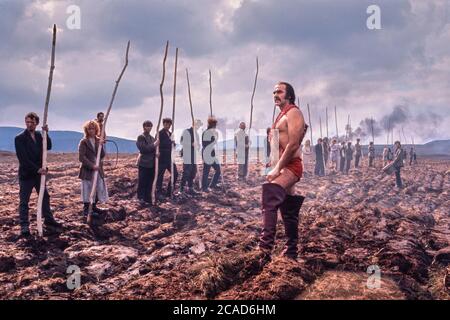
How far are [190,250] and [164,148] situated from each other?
15.2 ft

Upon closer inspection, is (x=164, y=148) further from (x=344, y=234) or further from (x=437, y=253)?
(x=437, y=253)

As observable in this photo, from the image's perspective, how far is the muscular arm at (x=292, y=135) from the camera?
4.38 meters

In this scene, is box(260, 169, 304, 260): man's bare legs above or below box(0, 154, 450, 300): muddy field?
above

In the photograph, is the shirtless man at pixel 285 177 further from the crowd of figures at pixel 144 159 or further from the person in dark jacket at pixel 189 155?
the person in dark jacket at pixel 189 155

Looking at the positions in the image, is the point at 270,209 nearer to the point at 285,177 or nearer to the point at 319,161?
the point at 285,177

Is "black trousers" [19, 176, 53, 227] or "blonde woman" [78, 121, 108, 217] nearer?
"black trousers" [19, 176, 53, 227]

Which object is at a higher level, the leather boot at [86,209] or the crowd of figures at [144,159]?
the crowd of figures at [144,159]

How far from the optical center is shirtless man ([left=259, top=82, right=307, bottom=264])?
439 centimetres

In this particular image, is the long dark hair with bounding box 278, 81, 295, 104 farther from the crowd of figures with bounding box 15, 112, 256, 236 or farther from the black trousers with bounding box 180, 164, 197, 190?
the black trousers with bounding box 180, 164, 197, 190

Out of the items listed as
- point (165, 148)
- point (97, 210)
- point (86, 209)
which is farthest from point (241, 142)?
point (86, 209)

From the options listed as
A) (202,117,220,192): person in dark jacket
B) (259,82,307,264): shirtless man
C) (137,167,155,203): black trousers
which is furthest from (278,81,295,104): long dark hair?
(202,117,220,192): person in dark jacket

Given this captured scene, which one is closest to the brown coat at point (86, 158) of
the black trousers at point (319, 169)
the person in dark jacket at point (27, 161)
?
the person in dark jacket at point (27, 161)

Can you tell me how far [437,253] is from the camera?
17.8 ft

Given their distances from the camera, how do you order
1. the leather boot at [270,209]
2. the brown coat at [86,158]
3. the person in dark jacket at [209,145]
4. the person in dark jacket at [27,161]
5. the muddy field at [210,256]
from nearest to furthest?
the muddy field at [210,256] < the leather boot at [270,209] < the person in dark jacket at [27,161] < the brown coat at [86,158] < the person in dark jacket at [209,145]
